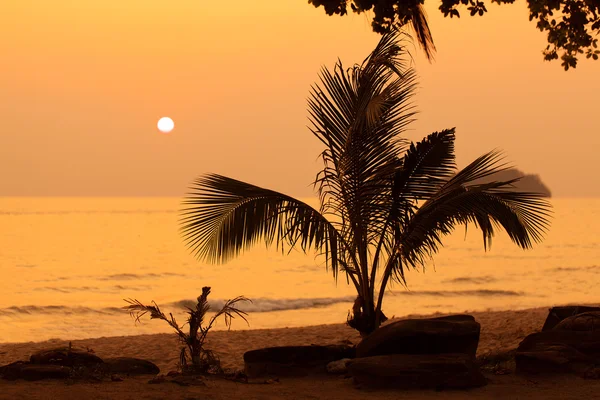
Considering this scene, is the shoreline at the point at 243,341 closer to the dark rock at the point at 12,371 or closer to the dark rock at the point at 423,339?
the dark rock at the point at 423,339

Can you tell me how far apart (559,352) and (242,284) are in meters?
26.1

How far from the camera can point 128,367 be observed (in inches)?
342

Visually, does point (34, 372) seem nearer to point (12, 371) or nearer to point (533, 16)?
point (12, 371)

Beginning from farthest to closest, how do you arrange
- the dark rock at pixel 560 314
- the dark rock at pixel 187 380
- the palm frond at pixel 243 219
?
the dark rock at pixel 560 314 → the palm frond at pixel 243 219 → the dark rock at pixel 187 380

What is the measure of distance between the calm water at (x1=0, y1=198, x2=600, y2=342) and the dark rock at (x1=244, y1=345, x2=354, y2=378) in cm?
1017

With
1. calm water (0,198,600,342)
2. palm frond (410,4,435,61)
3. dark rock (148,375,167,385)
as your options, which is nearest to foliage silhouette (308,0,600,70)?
palm frond (410,4,435,61)

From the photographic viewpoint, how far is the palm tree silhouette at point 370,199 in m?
9.92

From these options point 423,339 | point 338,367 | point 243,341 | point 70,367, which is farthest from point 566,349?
point 243,341

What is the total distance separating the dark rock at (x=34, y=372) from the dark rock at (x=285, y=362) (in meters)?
1.98

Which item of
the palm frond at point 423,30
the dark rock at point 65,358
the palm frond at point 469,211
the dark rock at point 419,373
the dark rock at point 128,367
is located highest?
the palm frond at point 423,30

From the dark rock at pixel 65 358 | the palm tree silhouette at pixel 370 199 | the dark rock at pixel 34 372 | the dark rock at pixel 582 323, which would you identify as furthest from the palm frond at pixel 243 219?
the dark rock at pixel 582 323

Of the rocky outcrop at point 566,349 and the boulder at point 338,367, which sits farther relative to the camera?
the boulder at point 338,367

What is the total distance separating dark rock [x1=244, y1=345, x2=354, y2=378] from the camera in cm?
876

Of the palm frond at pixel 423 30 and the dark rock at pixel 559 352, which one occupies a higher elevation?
the palm frond at pixel 423 30
